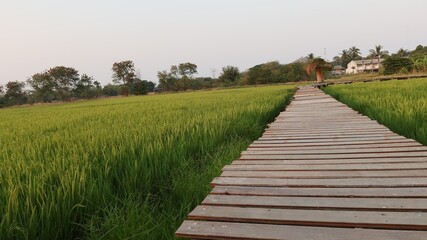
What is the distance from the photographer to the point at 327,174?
197 cm

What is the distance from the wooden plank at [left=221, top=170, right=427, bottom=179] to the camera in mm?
1868

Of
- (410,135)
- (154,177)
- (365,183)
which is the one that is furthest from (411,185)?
(410,135)

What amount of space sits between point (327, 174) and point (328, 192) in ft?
1.16

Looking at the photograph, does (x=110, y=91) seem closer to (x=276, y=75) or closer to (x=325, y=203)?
(x=276, y=75)

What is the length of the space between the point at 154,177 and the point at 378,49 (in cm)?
8139

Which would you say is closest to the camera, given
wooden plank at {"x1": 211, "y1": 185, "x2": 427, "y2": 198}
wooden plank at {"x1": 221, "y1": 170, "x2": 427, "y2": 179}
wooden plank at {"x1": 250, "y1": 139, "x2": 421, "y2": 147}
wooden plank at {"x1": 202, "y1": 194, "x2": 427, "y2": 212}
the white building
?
wooden plank at {"x1": 202, "y1": 194, "x2": 427, "y2": 212}

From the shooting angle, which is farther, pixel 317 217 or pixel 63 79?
pixel 63 79

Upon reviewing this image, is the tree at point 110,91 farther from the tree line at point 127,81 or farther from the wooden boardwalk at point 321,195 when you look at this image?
the wooden boardwalk at point 321,195

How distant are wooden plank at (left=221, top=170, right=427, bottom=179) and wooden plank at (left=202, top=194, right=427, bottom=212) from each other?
15.5 inches

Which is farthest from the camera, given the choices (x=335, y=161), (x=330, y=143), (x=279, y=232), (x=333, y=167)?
(x=330, y=143)

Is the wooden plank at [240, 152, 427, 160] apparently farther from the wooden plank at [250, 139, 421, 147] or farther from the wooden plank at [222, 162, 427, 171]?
the wooden plank at [250, 139, 421, 147]

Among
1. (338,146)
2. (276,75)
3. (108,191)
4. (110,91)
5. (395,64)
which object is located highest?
(110,91)

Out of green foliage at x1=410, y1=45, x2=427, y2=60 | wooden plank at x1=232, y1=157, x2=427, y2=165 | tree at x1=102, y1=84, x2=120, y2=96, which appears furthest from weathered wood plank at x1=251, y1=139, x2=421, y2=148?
tree at x1=102, y1=84, x2=120, y2=96

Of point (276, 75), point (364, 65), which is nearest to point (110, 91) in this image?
point (276, 75)
